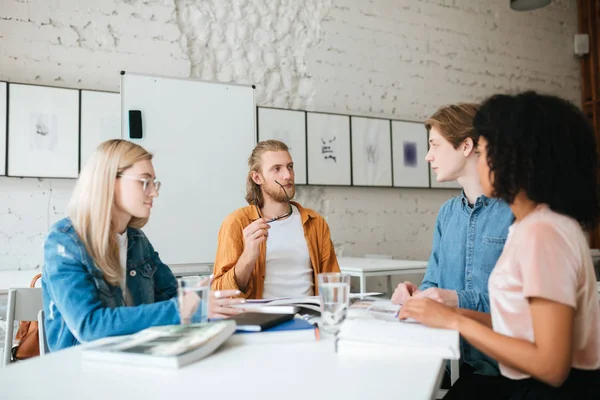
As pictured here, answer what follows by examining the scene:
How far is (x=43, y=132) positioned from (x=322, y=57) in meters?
2.23

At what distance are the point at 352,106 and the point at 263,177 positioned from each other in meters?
2.43

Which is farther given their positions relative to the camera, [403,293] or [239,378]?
[403,293]

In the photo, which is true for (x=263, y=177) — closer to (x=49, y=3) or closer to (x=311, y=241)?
(x=311, y=241)

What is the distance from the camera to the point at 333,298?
114 centimetres

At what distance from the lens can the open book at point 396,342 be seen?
955 millimetres

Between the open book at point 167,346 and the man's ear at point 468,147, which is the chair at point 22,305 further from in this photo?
the man's ear at point 468,147

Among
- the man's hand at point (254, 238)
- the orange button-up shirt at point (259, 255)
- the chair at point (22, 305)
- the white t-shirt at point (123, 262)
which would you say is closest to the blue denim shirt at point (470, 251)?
the orange button-up shirt at point (259, 255)

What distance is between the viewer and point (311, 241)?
217 centimetres

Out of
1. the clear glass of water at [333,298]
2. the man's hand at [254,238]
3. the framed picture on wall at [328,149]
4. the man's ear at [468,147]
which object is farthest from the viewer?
the framed picture on wall at [328,149]

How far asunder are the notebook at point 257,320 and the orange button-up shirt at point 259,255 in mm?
765

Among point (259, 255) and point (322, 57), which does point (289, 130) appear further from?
point (259, 255)

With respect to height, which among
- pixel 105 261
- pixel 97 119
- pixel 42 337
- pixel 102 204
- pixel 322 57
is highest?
pixel 322 57

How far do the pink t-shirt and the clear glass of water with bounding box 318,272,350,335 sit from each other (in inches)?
12.1

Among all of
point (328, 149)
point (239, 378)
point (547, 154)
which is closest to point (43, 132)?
point (328, 149)
